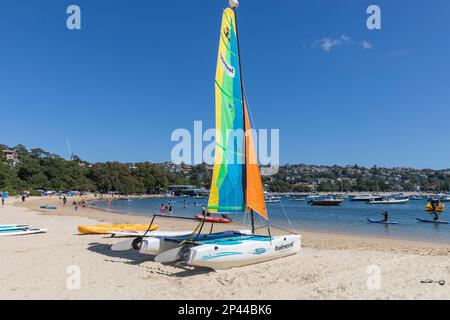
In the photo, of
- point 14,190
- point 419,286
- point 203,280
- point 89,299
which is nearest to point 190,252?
point 203,280

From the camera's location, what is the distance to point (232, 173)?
10578 millimetres

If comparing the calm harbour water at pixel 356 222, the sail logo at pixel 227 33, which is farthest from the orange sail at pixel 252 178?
the calm harbour water at pixel 356 222

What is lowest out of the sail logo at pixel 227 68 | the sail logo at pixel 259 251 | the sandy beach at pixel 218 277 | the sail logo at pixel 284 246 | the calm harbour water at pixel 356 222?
the calm harbour water at pixel 356 222

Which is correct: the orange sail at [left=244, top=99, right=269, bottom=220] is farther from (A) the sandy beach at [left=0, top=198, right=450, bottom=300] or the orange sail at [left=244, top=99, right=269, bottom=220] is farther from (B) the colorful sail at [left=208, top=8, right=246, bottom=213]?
(A) the sandy beach at [left=0, top=198, right=450, bottom=300]

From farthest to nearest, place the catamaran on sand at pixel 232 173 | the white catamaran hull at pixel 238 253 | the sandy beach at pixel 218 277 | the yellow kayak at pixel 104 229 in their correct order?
the yellow kayak at pixel 104 229 → the catamaran on sand at pixel 232 173 → the white catamaran hull at pixel 238 253 → the sandy beach at pixel 218 277

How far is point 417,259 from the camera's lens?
10.7 metres

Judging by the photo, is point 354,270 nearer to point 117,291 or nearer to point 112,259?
point 117,291

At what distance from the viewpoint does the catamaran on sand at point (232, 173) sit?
9.90 meters

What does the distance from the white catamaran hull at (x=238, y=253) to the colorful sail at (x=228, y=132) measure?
1.27m

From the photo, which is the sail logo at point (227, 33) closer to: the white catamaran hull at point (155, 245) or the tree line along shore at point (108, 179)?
the white catamaran hull at point (155, 245)

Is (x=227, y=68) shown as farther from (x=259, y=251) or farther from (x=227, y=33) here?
(x=259, y=251)

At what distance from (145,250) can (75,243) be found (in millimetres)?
5338

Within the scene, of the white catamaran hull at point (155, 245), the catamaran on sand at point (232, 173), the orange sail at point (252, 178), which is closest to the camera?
the white catamaran hull at point (155, 245)

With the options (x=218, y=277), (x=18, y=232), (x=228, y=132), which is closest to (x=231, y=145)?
(x=228, y=132)
